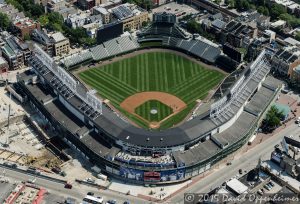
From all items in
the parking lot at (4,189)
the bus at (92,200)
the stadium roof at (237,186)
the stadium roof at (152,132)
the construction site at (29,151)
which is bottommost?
the construction site at (29,151)

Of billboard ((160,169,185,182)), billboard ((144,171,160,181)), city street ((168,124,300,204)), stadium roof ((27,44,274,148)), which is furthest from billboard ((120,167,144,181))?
city street ((168,124,300,204))

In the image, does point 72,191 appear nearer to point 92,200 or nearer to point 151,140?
point 92,200

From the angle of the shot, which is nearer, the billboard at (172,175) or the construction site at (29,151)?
the billboard at (172,175)

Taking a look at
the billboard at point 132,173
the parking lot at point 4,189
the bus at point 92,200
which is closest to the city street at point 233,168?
the billboard at point 132,173

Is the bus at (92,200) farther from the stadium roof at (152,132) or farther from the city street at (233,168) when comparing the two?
the city street at (233,168)

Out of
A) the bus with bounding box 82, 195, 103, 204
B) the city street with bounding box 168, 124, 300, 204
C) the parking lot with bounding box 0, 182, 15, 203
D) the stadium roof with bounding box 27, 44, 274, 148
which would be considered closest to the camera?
the bus with bounding box 82, 195, 103, 204

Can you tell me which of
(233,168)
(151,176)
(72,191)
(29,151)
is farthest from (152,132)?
(29,151)

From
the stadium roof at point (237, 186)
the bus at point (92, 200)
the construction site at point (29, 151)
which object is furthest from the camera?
the construction site at point (29, 151)

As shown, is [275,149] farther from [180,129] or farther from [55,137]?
[55,137]

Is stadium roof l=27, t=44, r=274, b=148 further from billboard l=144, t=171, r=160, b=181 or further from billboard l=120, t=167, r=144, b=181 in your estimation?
billboard l=144, t=171, r=160, b=181

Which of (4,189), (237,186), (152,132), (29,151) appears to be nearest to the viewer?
(237,186)

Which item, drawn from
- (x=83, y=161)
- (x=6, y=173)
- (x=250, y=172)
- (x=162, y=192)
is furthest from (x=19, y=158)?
(x=250, y=172)
